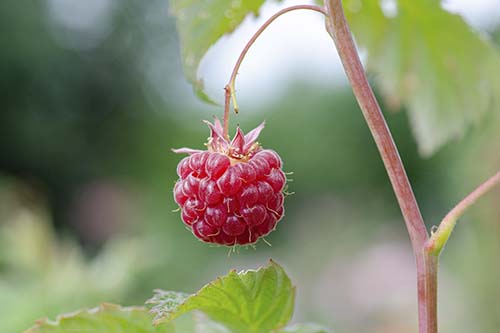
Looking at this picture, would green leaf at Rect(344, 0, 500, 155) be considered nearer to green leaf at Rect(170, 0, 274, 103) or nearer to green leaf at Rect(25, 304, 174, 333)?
green leaf at Rect(170, 0, 274, 103)

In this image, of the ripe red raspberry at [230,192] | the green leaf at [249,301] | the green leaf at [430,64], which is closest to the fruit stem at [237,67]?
the ripe red raspberry at [230,192]

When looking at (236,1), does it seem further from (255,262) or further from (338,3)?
(255,262)

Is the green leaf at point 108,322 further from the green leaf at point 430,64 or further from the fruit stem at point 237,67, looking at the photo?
the green leaf at point 430,64

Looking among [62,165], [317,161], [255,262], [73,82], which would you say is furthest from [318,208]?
[73,82]

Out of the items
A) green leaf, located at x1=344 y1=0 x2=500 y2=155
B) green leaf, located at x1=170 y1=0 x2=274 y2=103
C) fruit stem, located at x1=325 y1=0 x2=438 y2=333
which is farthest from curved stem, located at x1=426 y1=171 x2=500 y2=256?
green leaf, located at x1=344 y1=0 x2=500 y2=155

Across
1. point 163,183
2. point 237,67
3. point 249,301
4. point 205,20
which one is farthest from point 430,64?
point 163,183

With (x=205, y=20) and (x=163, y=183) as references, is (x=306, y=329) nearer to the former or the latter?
(x=205, y=20)
